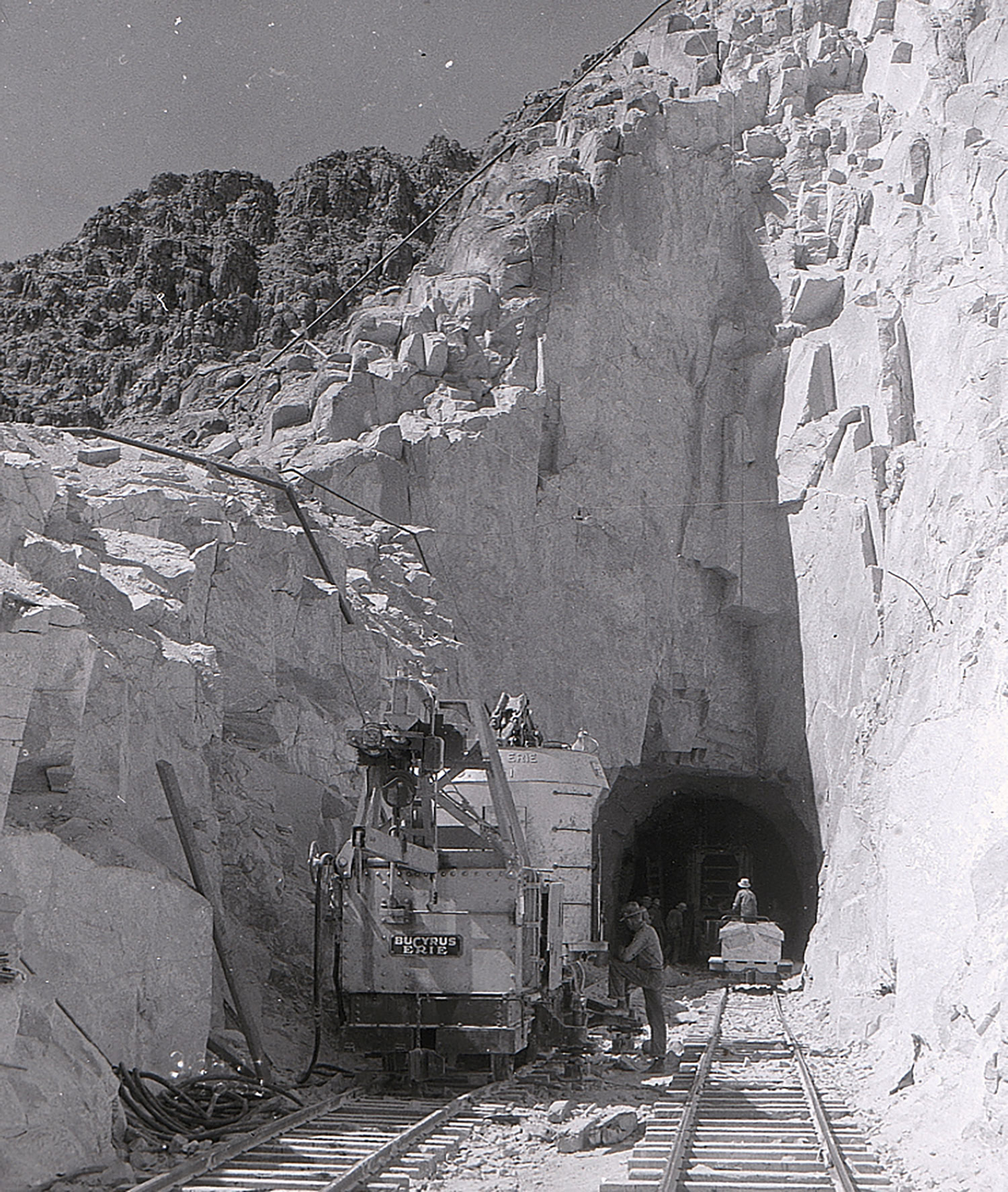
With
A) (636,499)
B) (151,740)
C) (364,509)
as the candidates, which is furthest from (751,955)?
(151,740)

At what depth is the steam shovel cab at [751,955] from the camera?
22.4 metres

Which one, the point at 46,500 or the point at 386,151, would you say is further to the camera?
the point at 386,151

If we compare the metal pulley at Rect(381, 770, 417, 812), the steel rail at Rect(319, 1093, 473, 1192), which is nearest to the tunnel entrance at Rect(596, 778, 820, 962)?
the metal pulley at Rect(381, 770, 417, 812)

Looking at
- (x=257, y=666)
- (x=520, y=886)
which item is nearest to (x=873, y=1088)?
(x=520, y=886)

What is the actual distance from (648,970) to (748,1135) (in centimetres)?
374

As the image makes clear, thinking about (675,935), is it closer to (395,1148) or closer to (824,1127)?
(824,1127)

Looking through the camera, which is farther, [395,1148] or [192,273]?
[192,273]

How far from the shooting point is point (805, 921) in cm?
2805

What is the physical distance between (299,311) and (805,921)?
1920 cm

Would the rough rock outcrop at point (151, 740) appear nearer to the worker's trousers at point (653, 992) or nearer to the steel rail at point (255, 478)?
the steel rail at point (255, 478)

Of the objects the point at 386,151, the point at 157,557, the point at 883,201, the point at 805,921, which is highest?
the point at 386,151

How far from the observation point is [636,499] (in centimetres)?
Result: 2550

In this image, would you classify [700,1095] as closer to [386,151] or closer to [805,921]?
[805,921]

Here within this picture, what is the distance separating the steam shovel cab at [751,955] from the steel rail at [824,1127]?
807 cm
